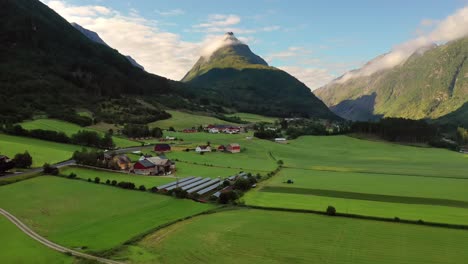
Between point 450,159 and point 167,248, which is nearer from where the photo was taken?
point 167,248

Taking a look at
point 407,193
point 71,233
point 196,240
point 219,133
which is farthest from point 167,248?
point 219,133

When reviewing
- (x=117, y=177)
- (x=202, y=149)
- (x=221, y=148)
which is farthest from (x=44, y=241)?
(x=221, y=148)

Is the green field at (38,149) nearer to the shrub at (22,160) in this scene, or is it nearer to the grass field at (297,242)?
the shrub at (22,160)

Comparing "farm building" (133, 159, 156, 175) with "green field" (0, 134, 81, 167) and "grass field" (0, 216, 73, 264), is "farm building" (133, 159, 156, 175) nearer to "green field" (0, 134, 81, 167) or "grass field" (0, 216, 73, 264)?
"green field" (0, 134, 81, 167)

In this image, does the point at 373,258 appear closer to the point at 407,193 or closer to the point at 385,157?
the point at 407,193

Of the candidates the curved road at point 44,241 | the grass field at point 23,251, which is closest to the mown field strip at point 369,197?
the curved road at point 44,241
